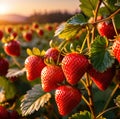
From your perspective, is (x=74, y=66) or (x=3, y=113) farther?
(x=3, y=113)

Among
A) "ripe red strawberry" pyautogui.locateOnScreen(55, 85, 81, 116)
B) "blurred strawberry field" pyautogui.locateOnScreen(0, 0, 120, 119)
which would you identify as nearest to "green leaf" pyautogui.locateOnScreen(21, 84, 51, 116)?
"blurred strawberry field" pyautogui.locateOnScreen(0, 0, 120, 119)

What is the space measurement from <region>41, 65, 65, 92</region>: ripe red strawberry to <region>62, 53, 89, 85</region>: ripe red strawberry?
0.13 feet

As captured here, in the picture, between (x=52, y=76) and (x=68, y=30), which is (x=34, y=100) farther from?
(x=68, y=30)

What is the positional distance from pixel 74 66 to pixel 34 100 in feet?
0.84

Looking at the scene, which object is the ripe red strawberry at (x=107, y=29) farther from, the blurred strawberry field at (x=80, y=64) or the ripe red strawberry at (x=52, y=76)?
the ripe red strawberry at (x=52, y=76)

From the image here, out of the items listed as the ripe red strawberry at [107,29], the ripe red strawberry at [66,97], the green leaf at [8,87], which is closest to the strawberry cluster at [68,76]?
the ripe red strawberry at [66,97]

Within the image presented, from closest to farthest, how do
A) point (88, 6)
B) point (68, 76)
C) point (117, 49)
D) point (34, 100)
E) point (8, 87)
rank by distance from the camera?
point (117, 49)
point (68, 76)
point (88, 6)
point (34, 100)
point (8, 87)

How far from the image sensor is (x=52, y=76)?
4.08ft

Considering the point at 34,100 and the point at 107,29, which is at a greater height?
the point at 107,29

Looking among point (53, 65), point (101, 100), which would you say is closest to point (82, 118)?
point (53, 65)

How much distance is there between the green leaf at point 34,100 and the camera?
1.34 metres

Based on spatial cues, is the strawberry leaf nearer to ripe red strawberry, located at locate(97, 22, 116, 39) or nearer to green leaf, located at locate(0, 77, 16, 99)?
ripe red strawberry, located at locate(97, 22, 116, 39)

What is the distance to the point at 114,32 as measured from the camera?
126cm

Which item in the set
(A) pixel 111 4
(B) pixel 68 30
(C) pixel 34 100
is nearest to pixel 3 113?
(C) pixel 34 100
